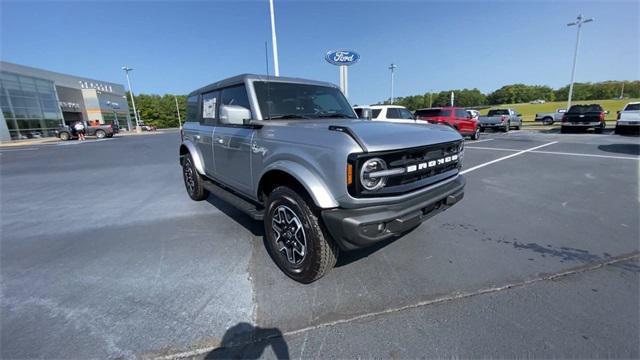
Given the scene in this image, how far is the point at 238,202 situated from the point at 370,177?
1.93 meters

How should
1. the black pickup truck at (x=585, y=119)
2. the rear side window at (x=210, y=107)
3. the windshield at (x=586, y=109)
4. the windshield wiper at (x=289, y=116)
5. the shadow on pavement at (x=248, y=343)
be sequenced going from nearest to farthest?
the shadow on pavement at (x=248, y=343) → the windshield wiper at (x=289, y=116) → the rear side window at (x=210, y=107) → the black pickup truck at (x=585, y=119) → the windshield at (x=586, y=109)

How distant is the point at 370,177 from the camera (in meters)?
2.08

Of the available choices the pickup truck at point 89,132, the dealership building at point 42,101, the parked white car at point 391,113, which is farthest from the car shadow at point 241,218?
the dealership building at point 42,101

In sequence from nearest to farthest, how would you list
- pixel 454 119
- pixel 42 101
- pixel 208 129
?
1. pixel 208 129
2. pixel 454 119
3. pixel 42 101

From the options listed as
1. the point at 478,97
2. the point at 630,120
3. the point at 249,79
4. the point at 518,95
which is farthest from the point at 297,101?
the point at 518,95

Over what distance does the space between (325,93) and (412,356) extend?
319 cm

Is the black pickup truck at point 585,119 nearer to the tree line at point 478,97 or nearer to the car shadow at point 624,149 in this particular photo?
the car shadow at point 624,149

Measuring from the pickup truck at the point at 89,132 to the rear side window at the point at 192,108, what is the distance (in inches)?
1205

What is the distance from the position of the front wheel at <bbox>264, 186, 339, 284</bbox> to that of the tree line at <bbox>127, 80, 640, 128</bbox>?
239 ft

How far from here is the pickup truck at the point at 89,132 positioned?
26.4 m

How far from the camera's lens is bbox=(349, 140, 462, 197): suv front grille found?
208 cm

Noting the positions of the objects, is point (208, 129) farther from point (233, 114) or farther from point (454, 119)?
point (454, 119)

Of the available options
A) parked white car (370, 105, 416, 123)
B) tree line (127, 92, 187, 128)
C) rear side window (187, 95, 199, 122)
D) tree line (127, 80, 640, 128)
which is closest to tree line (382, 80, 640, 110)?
tree line (127, 80, 640, 128)

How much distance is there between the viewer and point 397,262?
9.39 ft
